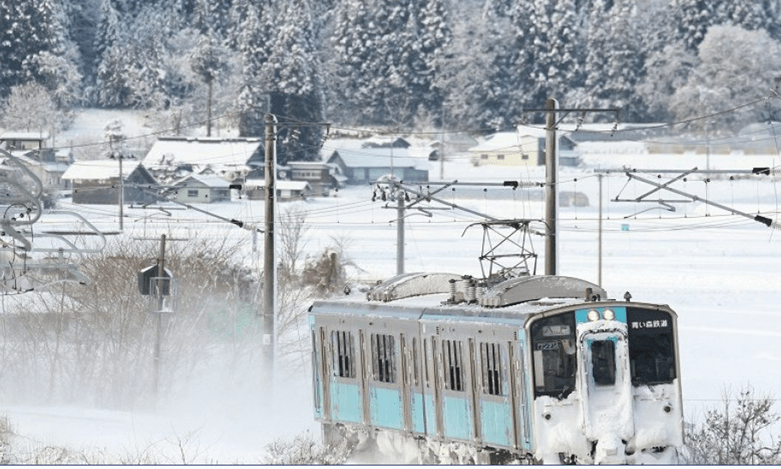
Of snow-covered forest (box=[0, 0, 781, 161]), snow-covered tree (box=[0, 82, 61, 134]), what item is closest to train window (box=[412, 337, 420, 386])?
snow-covered forest (box=[0, 0, 781, 161])

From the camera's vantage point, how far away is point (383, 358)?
1001 inches

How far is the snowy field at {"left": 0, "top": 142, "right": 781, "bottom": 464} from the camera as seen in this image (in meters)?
A: 29.5

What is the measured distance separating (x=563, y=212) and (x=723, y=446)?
84732mm

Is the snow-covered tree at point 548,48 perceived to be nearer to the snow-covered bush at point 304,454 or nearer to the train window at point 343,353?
the train window at point 343,353

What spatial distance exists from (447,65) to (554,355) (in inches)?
5591

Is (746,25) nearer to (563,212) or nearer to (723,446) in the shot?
(563,212)

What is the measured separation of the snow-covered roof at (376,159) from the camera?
136 metres

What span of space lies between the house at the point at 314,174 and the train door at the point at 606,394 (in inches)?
3982

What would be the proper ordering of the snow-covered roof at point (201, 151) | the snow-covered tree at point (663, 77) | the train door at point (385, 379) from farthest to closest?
the snow-covered tree at point (663, 77)
the snow-covered roof at point (201, 151)
the train door at point (385, 379)

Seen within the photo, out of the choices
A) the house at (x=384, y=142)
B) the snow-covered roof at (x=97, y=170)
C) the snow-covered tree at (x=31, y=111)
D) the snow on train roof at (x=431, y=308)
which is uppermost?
the snow-covered tree at (x=31, y=111)

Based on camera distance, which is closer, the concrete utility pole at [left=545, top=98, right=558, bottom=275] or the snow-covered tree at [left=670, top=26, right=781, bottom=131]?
the concrete utility pole at [left=545, top=98, right=558, bottom=275]

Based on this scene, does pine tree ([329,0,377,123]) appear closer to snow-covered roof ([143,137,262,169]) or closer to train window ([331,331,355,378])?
snow-covered roof ([143,137,262,169])

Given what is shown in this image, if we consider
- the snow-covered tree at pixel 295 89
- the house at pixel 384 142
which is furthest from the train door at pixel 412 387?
the house at pixel 384 142

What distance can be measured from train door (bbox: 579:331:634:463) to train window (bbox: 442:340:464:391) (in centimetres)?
196
